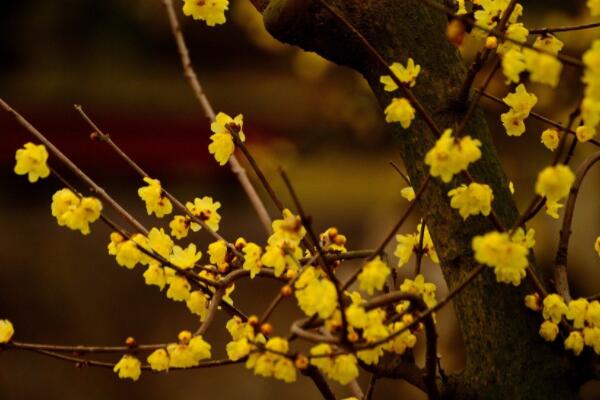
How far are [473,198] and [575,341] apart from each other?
0.78ft

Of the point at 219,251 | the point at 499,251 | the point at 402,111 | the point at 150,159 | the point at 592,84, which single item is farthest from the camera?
the point at 150,159

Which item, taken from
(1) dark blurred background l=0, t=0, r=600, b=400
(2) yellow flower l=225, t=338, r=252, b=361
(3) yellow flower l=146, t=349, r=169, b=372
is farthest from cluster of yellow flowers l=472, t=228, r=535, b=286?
(1) dark blurred background l=0, t=0, r=600, b=400

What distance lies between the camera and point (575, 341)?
1.10m

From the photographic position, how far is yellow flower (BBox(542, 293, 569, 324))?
1110 millimetres

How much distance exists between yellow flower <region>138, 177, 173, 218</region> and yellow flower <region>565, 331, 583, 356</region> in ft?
1.74

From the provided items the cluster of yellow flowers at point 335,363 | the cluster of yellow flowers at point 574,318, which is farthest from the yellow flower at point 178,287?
the cluster of yellow flowers at point 574,318

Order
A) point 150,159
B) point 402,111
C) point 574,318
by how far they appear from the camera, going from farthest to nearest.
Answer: point 150,159 < point 574,318 < point 402,111

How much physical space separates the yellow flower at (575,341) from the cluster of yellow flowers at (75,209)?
0.58 meters

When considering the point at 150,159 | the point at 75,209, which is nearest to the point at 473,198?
the point at 75,209

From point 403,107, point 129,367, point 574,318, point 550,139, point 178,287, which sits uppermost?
point 550,139

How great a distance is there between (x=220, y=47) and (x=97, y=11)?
30.9 inches

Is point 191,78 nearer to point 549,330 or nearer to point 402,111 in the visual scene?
point 402,111

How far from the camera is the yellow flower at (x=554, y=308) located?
1110 mm

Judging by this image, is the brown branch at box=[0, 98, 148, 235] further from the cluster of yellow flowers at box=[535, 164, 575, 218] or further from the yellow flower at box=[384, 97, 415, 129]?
the cluster of yellow flowers at box=[535, 164, 575, 218]
